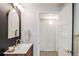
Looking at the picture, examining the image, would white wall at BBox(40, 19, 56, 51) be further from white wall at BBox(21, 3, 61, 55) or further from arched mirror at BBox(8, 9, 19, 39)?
arched mirror at BBox(8, 9, 19, 39)

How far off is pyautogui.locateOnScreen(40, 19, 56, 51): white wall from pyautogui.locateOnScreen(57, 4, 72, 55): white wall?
0.30 feet

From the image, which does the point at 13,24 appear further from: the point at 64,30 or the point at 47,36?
the point at 64,30

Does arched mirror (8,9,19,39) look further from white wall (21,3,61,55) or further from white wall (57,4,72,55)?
white wall (57,4,72,55)

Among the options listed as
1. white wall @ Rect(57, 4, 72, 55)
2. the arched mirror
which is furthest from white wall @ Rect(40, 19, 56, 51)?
the arched mirror

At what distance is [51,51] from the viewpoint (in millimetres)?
1885

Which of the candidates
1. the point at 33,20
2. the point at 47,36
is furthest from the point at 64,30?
the point at 33,20

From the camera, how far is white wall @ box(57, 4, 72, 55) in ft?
5.91

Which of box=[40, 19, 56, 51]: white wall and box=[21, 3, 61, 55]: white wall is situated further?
box=[40, 19, 56, 51]: white wall

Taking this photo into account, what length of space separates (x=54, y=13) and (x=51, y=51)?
2.07ft

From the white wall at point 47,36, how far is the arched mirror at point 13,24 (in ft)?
1.37

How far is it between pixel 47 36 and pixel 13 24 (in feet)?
2.04

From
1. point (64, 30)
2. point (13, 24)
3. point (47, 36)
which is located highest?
point (13, 24)

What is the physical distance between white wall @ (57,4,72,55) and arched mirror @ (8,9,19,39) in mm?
707

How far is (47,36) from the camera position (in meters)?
1.97
